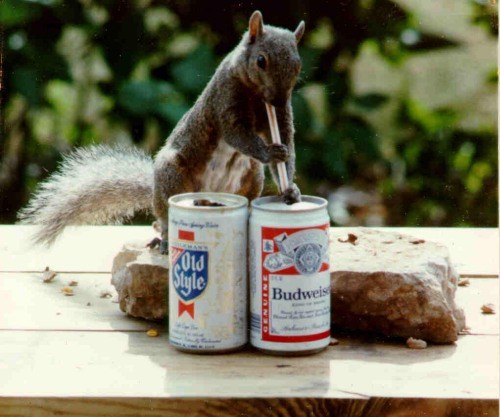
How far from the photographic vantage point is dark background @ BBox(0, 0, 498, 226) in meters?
2.40

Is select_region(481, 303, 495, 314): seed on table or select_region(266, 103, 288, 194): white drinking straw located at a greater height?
select_region(266, 103, 288, 194): white drinking straw

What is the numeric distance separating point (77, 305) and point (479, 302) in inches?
23.1

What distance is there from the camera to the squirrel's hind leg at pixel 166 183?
1663mm

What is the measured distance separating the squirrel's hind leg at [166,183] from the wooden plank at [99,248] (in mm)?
61

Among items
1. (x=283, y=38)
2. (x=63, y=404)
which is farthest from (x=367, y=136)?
(x=63, y=404)

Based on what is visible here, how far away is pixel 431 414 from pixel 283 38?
0.56 metres

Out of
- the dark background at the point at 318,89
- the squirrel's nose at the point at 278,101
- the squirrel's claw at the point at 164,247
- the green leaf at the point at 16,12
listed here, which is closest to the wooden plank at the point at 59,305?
the squirrel's claw at the point at 164,247

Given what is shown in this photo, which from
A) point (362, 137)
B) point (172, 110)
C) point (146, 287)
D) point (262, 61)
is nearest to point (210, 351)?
point (146, 287)

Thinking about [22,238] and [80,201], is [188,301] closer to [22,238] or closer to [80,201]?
[80,201]

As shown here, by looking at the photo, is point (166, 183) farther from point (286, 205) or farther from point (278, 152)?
point (286, 205)

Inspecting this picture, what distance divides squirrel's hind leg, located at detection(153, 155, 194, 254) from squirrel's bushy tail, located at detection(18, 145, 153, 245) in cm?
11

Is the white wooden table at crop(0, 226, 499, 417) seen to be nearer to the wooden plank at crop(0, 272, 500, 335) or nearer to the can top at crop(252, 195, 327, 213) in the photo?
the wooden plank at crop(0, 272, 500, 335)

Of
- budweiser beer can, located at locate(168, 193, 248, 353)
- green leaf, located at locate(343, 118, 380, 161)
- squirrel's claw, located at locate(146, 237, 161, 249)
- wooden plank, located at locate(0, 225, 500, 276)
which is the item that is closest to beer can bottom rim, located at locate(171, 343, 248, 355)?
budweiser beer can, located at locate(168, 193, 248, 353)

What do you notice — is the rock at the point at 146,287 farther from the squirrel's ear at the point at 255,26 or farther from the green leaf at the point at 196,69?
the green leaf at the point at 196,69
